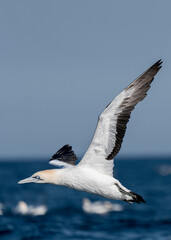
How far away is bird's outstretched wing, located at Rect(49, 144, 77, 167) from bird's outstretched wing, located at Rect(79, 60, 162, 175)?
2050 millimetres

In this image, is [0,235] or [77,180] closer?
[77,180]

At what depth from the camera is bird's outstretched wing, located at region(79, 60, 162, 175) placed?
11172 millimetres

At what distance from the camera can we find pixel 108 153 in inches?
457

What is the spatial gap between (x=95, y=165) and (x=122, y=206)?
92.9 ft

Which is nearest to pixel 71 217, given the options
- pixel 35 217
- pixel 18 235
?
pixel 35 217

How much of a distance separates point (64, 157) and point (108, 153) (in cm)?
269

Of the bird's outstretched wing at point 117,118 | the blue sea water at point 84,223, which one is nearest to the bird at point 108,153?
the bird's outstretched wing at point 117,118

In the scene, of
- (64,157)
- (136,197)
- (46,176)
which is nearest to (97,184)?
(136,197)

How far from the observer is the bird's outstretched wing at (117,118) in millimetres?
11172

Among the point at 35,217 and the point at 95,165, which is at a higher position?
the point at 95,165

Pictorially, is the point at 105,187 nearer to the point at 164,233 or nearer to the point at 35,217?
the point at 164,233

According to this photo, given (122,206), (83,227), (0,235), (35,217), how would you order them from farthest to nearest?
(122,206)
(35,217)
(83,227)
(0,235)

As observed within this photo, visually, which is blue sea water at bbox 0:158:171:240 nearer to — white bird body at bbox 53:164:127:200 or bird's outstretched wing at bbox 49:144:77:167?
bird's outstretched wing at bbox 49:144:77:167

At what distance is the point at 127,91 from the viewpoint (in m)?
11.2
